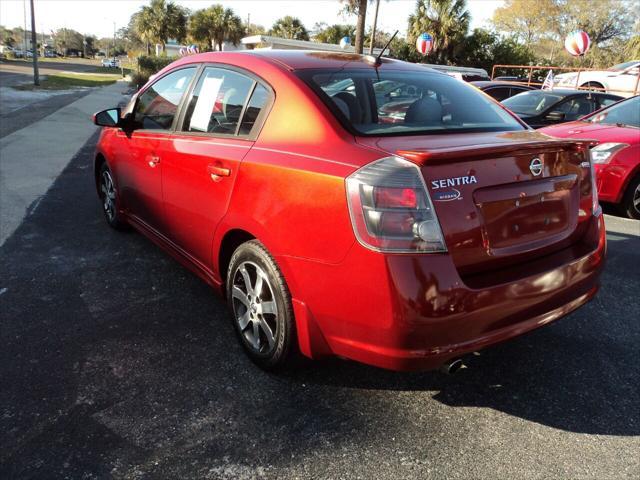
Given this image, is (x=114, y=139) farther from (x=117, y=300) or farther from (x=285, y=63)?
(x=285, y=63)

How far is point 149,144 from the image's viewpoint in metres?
3.70

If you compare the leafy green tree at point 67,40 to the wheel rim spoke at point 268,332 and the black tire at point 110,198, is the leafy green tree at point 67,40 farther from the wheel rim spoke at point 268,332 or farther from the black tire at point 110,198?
the wheel rim spoke at point 268,332

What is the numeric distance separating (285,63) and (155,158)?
1.26 m

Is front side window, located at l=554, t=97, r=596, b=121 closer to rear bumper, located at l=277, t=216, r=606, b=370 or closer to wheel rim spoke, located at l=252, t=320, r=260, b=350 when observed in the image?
rear bumper, located at l=277, t=216, r=606, b=370

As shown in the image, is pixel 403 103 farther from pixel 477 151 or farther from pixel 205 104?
pixel 205 104

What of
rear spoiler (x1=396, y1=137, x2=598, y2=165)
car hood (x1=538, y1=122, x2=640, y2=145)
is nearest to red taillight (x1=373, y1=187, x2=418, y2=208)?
rear spoiler (x1=396, y1=137, x2=598, y2=165)

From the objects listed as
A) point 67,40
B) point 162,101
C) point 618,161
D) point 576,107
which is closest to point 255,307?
point 162,101

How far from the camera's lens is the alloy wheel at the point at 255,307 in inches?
103

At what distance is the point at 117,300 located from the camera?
3588mm

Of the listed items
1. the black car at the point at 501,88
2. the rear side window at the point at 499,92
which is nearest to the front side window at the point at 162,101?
the black car at the point at 501,88

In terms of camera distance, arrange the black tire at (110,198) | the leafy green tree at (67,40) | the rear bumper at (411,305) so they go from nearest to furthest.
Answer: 1. the rear bumper at (411,305)
2. the black tire at (110,198)
3. the leafy green tree at (67,40)

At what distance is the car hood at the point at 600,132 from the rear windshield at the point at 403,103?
3.16m

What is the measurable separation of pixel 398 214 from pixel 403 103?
3.75 ft

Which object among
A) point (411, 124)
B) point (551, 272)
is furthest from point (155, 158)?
point (551, 272)
